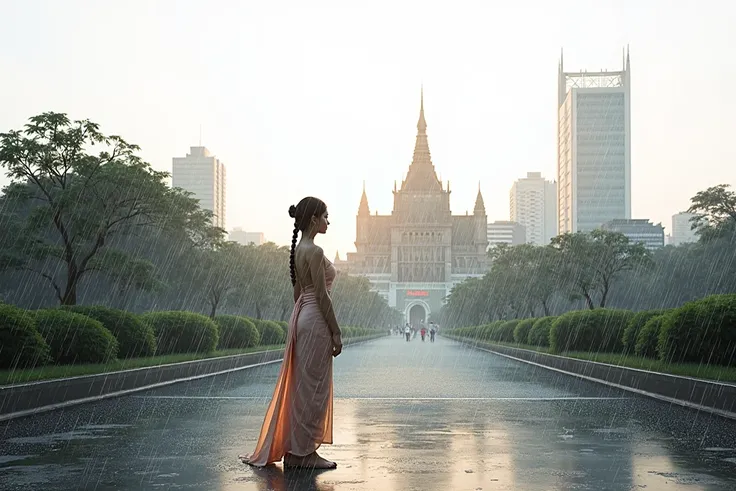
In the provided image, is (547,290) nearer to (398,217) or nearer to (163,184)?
(163,184)

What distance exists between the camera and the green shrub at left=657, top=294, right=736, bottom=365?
1652 cm

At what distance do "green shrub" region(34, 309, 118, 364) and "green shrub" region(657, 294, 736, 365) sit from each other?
1083 centimetres

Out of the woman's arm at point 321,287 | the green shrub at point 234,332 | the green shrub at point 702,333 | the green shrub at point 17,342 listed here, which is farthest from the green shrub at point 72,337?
the green shrub at point 234,332

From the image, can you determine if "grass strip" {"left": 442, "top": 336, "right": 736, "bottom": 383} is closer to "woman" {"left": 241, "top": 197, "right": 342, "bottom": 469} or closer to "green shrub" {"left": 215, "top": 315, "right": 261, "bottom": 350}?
"woman" {"left": 241, "top": 197, "right": 342, "bottom": 469}

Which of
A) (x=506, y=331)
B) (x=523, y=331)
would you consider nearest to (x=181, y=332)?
(x=523, y=331)

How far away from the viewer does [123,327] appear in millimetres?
20547

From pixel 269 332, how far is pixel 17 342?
22.7 metres

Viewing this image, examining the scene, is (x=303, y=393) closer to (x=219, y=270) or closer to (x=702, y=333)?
(x=702, y=333)

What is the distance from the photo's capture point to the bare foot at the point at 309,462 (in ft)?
24.6

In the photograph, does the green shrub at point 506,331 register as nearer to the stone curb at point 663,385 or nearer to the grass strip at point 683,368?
the stone curb at point 663,385

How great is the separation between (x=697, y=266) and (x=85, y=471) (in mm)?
61034

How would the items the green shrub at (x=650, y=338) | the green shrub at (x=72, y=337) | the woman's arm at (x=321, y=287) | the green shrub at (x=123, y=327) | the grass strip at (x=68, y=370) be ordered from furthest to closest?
1. the green shrub at (x=123, y=327)
2. the green shrub at (x=650, y=338)
3. the green shrub at (x=72, y=337)
4. the grass strip at (x=68, y=370)
5. the woman's arm at (x=321, y=287)

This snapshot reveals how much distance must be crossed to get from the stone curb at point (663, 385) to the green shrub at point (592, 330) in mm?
→ 1358

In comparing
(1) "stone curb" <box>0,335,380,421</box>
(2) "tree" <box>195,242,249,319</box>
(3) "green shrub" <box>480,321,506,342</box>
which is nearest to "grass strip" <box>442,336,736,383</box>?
(1) "stone curb" <box>0,335,380,421</box>
